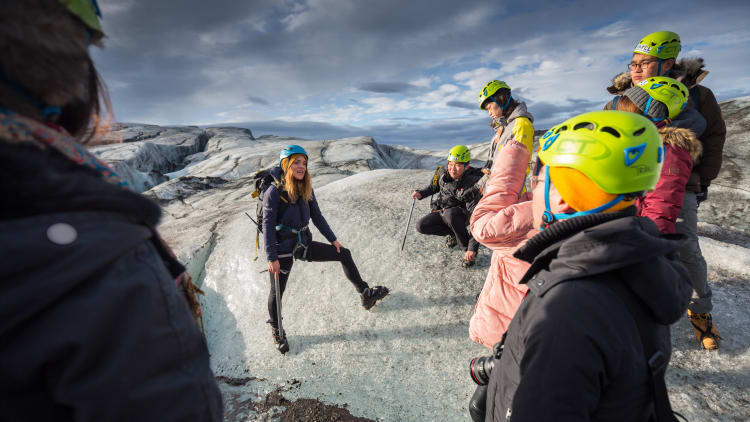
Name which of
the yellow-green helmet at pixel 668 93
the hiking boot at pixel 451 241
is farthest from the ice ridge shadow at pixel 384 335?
the yellow-green helmet at pixel 668 93

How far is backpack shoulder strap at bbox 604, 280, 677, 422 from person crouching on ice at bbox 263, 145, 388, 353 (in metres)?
4.55

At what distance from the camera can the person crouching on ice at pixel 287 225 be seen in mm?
5250

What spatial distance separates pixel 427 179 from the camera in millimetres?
10656

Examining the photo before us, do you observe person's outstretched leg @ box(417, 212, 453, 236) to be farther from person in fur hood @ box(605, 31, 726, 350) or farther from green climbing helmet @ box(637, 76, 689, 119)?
green climbing helmet @ box(637, 76, 689, 119)

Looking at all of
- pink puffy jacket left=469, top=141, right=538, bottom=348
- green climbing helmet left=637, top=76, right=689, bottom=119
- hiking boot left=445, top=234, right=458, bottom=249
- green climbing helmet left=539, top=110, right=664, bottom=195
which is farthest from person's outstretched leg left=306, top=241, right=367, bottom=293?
green climbing helmet left=637, top=76, right=689, bottom=119

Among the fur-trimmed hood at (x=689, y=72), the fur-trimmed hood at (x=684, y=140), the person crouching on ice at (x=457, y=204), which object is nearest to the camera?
the fur-trimmed hood at (x=684, y=140)

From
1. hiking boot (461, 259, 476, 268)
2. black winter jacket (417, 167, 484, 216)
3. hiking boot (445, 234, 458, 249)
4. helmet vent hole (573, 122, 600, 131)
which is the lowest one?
hiking boot (461, 259, 476, 268)

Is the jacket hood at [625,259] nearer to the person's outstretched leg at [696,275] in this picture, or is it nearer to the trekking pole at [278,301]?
the person's outstretched leg at [696,275]

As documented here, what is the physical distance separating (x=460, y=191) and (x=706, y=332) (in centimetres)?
419

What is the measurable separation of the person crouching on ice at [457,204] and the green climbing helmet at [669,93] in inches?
122

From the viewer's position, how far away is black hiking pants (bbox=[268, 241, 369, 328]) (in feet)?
18.3

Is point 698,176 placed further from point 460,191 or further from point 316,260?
point 316,260

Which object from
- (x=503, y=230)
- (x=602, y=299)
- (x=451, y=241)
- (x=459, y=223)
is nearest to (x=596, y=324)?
(x=602, y=299)

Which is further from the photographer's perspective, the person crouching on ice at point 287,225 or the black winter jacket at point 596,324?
the person crouching on ice at point 287,225
